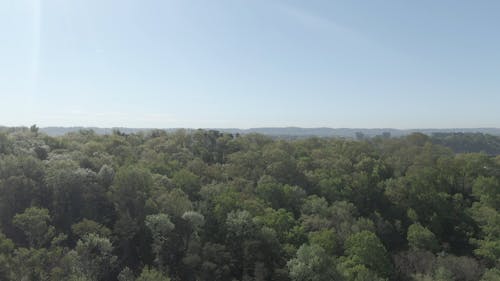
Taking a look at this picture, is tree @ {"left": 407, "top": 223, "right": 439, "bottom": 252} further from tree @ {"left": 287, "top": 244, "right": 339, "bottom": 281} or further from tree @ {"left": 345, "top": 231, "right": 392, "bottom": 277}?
tree @ {"left": 287, "top": 244, "right": 339, "bottom": 281}

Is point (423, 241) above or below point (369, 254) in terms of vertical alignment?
below

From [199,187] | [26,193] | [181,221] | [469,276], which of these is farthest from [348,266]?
[26,193]

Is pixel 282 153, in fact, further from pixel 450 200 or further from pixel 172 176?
pixel 450 200

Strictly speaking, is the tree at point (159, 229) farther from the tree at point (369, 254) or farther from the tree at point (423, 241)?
the tree at point (423, 241)

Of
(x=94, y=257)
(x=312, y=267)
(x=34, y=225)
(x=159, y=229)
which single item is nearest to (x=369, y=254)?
(x=312, y=267)

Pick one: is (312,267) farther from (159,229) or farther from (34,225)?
(34,225)

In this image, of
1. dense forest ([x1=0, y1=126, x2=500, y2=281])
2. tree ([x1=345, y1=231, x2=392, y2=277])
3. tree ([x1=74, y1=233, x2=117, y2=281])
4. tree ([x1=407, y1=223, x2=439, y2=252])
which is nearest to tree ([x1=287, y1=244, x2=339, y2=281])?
dense forest ([x1=0, y1=126, x2=500, y2=281])

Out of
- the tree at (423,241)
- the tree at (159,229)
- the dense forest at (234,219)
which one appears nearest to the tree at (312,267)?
the dense forest at (234,219)

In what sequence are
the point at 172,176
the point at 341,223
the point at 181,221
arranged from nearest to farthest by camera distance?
the point at 181,221, the point at 341,223, the point at 172,176
